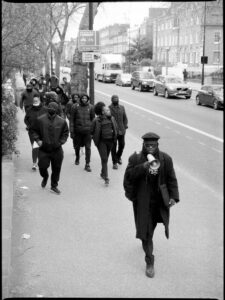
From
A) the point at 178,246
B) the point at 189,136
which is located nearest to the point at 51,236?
the point at 178,246

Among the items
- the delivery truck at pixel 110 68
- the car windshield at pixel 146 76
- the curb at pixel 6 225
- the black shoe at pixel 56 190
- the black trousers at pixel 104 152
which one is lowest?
the black shoe at pixel 56 190

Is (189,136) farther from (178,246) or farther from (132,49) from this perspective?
(132,49)

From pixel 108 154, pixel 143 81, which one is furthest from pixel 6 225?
pixel 143 81

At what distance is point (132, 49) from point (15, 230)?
81432mm

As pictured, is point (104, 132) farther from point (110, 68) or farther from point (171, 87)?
point (110, 68)

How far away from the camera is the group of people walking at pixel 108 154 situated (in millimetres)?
4879

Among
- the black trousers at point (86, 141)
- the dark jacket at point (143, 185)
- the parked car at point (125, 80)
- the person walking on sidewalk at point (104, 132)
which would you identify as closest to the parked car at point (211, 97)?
the black trousers at point (86, 141)

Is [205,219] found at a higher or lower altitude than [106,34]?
lower

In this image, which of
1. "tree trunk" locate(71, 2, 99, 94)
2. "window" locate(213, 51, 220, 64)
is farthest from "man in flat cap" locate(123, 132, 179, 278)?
"window" locate(213, 51, 220, 64)

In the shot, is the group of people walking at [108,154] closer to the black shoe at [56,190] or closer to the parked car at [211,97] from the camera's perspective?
the black shoe at [56,190]

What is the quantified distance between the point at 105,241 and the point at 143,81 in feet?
109

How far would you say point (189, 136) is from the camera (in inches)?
603

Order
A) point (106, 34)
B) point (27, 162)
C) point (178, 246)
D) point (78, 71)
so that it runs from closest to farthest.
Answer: point (178, 246) → point (27, 162) → point (78, 71) → point (106, 34)

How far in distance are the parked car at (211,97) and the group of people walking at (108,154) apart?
1224cm
